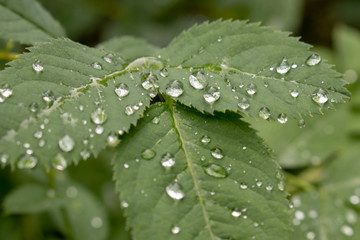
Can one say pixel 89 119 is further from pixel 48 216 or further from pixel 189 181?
pixel 48 216

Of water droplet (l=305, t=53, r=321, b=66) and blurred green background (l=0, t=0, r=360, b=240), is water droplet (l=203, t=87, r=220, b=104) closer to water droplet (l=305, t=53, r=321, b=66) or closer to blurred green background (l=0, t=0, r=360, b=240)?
water droplet (l=305, t=53, r=321, b=66)

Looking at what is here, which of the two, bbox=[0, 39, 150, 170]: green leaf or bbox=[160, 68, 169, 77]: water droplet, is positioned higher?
bbox=[0, 39, 150, 170]: green leaf

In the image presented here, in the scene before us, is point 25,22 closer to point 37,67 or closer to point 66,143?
point 37,67

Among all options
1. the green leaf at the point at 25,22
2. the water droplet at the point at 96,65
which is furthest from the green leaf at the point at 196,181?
the green leaf at the point at 25,22

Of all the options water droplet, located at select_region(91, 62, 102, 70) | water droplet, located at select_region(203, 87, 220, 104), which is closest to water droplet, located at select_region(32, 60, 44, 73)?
water droplet, located at select_region(91, 62, 102, 70)

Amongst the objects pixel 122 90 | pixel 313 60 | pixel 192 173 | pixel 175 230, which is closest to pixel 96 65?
pixel 122 90
